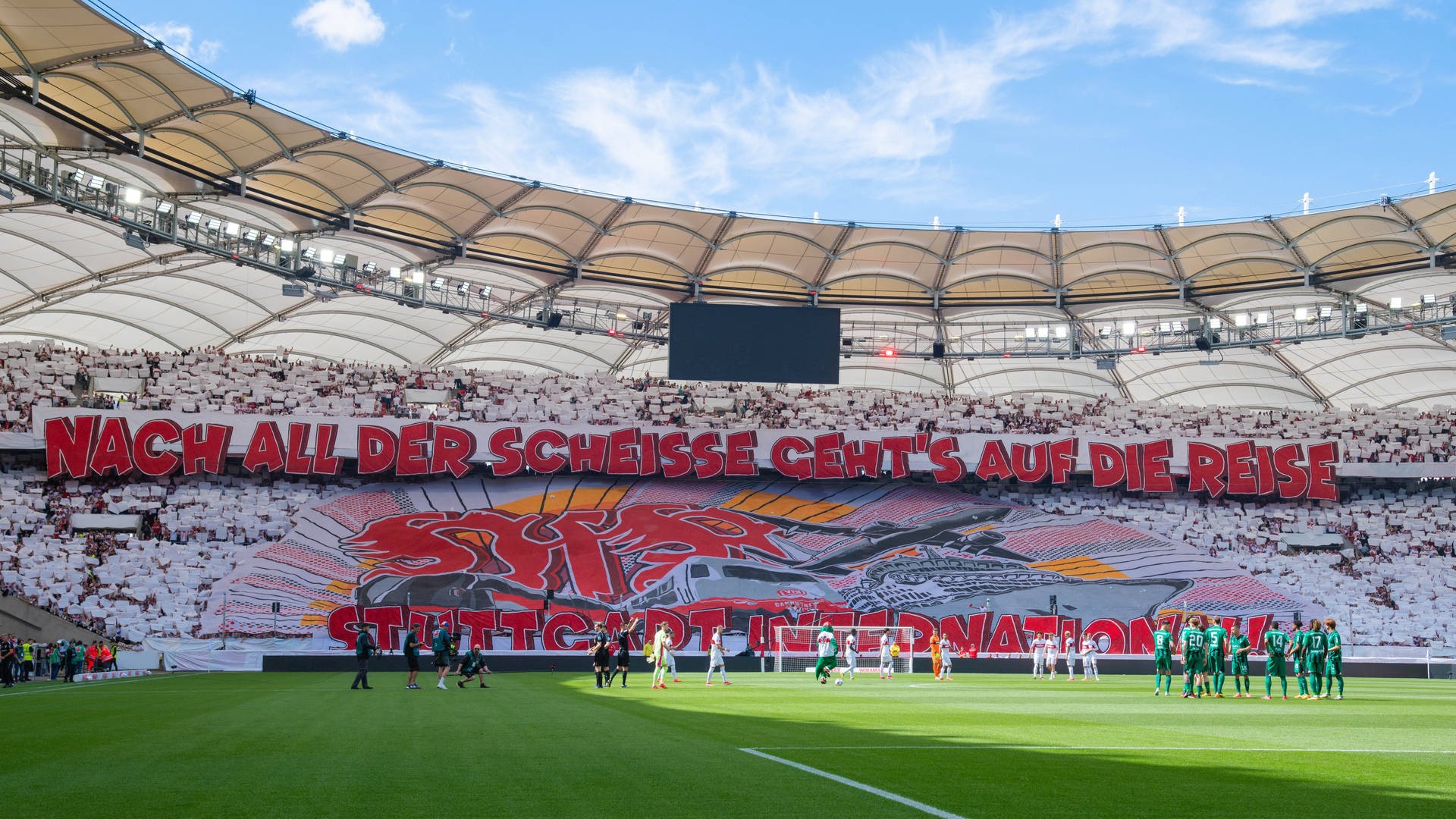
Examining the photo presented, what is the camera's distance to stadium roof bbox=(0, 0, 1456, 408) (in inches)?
1655

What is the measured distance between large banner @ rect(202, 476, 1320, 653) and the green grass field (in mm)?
25498

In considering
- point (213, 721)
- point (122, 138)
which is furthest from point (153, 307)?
point (213, 721)

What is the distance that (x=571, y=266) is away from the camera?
57.6 meters

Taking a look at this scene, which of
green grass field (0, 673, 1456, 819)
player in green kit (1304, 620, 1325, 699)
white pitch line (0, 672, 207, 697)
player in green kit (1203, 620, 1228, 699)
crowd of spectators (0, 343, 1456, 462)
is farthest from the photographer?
crowd of spectators (0, 343, 1456, 462)

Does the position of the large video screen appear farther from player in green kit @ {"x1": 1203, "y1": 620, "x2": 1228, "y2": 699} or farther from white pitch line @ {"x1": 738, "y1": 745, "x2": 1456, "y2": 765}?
white pitch line @ {"x1": 738, "y1": 745, "x2": 1456, "y2": 765}

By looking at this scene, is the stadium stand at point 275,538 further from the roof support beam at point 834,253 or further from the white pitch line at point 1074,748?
the white pitch line at point 1074,748

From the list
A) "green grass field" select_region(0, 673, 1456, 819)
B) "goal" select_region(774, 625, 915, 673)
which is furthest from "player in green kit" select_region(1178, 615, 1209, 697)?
"goal" select_region(774, 625, 915, 673)

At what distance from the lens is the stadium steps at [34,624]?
1688 inches

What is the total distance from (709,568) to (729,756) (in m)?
41.4

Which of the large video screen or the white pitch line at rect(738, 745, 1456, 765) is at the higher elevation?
the large video screen

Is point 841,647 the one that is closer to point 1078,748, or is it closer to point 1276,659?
point 1276,659

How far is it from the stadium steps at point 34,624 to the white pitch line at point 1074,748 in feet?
127

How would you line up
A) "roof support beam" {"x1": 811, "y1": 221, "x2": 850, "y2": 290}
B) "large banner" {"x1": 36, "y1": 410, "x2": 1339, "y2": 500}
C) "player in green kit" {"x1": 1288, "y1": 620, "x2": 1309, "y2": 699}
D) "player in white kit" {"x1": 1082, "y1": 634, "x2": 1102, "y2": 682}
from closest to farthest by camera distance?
"player in green kit" {"x1": 1288, "y1": 620, "x2": 1309, "y2": 699} < "player in white kit" {"x1": 1082, "y1": 634, "x2": 1102, "y2": 682} < "roof support beam" {"x1": 811, "y1": 221, "x2": 850, "y2": 290} < "large banner" {"x1": 36, "y1": 410, "x2": 1339, "y2": 500}

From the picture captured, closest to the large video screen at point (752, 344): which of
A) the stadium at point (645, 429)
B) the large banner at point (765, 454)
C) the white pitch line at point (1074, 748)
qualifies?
the stadium at point (645, 429)
